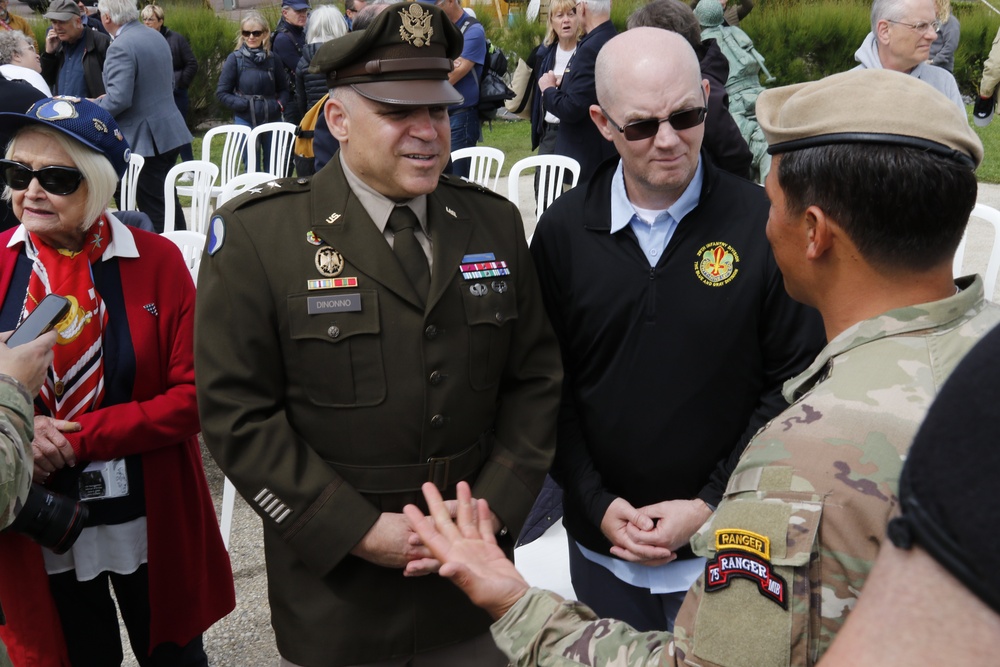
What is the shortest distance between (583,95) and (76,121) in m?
4.00

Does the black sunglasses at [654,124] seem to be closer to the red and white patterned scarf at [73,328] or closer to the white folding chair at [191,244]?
the red and white patterned scarf at [73,328]

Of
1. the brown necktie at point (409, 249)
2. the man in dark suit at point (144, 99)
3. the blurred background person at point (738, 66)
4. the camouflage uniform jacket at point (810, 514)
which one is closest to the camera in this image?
the camouflage uniform jacket at point (810, 514)

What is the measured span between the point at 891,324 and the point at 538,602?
26.2 inches

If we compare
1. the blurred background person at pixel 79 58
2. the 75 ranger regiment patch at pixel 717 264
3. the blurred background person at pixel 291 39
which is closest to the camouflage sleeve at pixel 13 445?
the 75 ranger regiment patch at pixel 717 264

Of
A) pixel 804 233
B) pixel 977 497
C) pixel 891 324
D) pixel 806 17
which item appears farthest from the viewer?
pixel 806 17

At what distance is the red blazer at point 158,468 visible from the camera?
2.32 metres

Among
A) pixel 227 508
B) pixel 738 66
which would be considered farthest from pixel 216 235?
pixel 738 66

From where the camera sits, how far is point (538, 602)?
1.45 metres

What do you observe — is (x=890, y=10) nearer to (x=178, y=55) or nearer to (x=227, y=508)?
(x=227, y=508)

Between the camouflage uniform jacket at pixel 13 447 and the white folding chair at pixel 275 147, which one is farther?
the white folding chair at pixel 275 147

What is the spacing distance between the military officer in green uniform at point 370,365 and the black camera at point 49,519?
0.47 m

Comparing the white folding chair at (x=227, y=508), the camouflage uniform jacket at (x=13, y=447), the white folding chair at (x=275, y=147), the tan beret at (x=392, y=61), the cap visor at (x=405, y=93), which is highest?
the tan beret at (x=392, y=61)

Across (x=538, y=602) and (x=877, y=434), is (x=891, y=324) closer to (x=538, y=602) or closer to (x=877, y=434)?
(x=877, y=434)

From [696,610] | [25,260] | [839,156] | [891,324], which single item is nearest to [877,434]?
[891,324]
